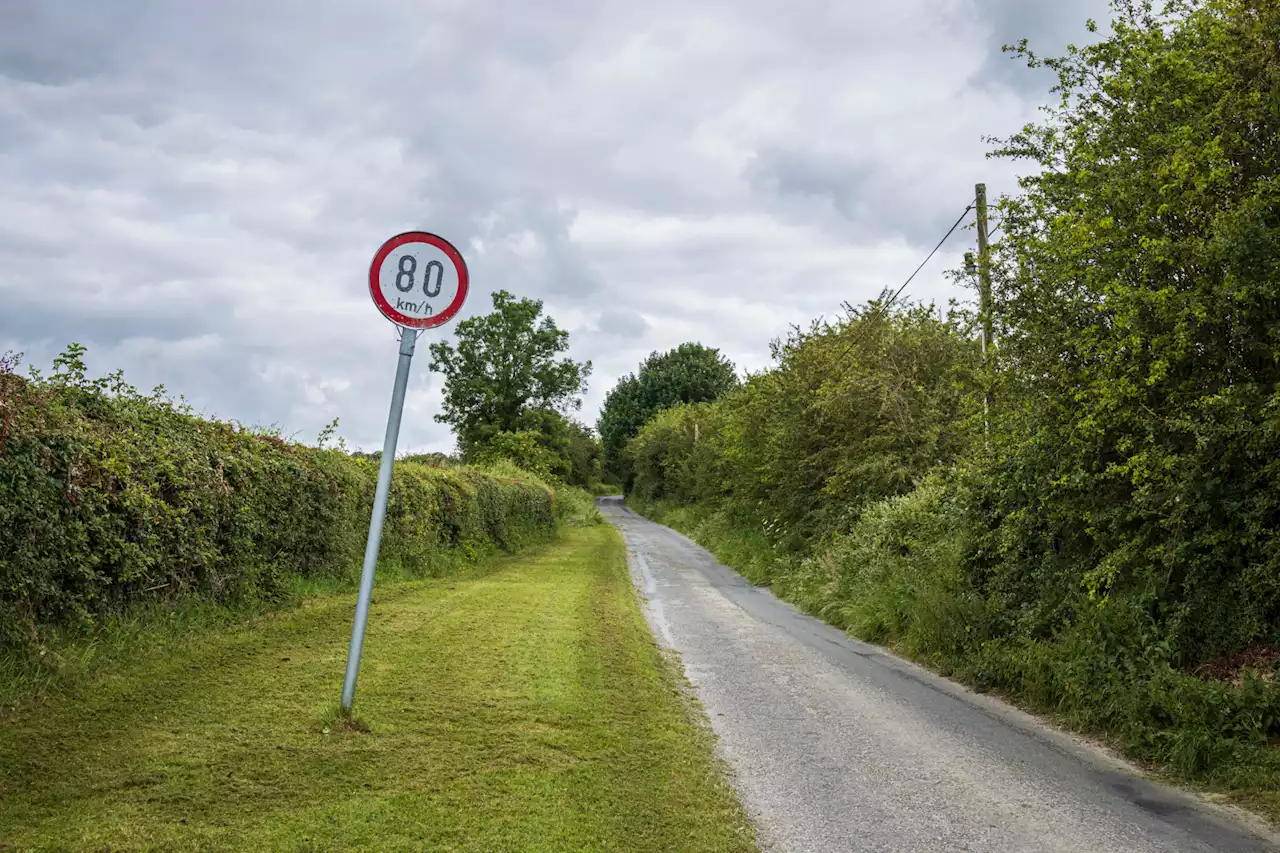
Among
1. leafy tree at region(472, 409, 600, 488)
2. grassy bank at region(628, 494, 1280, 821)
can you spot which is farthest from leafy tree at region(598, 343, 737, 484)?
grassy bank at region(628, 494, 1280, 821)

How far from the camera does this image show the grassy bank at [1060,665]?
5.97 meters

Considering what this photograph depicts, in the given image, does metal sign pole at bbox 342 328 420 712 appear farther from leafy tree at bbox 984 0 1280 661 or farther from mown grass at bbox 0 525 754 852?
leafy tree at bbox 984 0 1280 661

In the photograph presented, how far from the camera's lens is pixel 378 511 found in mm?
5512

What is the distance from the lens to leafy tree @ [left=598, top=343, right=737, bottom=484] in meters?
87.1

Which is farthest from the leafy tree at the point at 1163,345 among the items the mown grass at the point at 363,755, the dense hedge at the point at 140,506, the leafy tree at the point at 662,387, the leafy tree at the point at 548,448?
the leafy tree at the point at 662,387

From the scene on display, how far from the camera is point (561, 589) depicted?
15.6m

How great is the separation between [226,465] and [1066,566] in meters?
9.07

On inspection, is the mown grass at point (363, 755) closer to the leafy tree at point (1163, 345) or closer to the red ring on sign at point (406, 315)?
the red ring on sign at point (406, 315)

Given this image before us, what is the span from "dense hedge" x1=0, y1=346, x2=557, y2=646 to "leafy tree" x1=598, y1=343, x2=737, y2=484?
71606 mm

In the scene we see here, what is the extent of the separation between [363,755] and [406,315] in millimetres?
2842

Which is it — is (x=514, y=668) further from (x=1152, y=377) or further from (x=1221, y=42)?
(x=1221, y=42)

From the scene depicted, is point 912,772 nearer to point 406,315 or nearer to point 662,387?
point 406,315

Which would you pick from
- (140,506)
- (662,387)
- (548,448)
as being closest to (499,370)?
(548,448)

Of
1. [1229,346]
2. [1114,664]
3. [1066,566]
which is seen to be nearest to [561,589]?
[1066,566]
